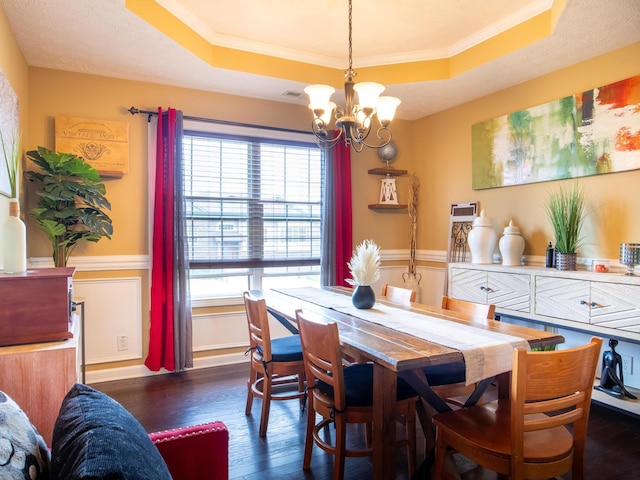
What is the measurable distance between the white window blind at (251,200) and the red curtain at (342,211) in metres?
0.20

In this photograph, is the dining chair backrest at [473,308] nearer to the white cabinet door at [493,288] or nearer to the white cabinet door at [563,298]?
the white cabinet door at [563,298]

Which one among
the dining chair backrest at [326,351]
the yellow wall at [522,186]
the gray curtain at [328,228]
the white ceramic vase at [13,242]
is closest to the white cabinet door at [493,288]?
the yellow wall at [522,186]

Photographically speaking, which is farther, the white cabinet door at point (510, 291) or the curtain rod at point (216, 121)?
the curtain rod at point (216, 121)

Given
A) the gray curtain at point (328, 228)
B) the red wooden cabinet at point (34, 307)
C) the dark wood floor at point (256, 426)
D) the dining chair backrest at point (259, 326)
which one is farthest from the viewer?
the gray curtain at point (328, 228)

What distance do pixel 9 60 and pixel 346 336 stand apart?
275 centimetres

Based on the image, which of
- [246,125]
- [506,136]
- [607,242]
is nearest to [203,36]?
[246,125]

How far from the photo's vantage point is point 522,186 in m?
3.64

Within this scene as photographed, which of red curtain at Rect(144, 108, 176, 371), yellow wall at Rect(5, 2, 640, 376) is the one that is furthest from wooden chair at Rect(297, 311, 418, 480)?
yellow wall at Rect(5, 2, 640, 376)

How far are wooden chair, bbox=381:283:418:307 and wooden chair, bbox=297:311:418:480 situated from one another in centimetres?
79

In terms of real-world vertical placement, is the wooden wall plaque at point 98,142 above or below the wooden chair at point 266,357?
above

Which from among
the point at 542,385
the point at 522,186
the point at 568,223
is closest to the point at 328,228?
the point at 522,186

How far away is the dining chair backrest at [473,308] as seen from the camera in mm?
2229

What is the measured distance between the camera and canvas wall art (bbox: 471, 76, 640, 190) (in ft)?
9.39

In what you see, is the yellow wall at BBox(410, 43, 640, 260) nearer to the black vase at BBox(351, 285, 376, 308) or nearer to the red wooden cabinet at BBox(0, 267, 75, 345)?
the black vase at BBox(351, 285, 376, 308)
